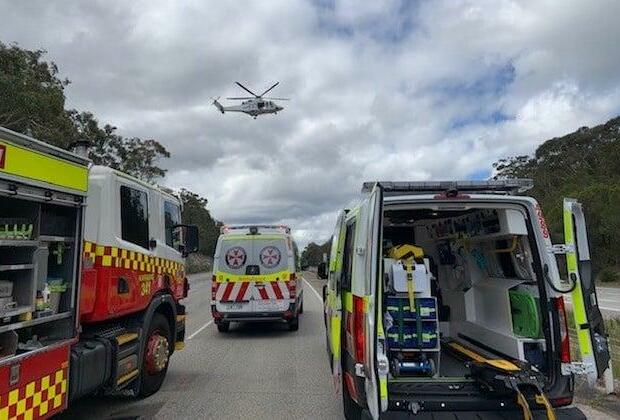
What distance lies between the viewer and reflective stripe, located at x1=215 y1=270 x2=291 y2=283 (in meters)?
12.9

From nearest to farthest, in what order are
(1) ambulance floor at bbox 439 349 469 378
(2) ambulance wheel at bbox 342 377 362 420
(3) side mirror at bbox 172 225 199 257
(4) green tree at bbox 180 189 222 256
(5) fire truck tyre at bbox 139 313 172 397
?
(2) ambulance wheel at bbox 342 377 362 420
(1) ambulance floor at bbox 439 349 469 378
(5) fire truck tyre at bbox 139 313 172 397
(3) side mirror at bbox 172 225 199 257
(4) green tree at bbox 180 189 222 256

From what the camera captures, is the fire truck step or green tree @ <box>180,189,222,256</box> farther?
green tree @ <box>180,189,222,256</box>

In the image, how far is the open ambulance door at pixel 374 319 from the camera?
3971 mm

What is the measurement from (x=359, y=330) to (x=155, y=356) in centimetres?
361

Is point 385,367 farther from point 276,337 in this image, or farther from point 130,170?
point 130,170

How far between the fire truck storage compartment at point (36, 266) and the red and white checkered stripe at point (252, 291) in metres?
8.05

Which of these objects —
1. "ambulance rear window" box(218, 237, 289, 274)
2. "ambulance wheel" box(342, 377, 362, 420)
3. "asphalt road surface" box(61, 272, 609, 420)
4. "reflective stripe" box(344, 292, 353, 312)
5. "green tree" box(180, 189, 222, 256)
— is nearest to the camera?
"reflective stripe" box(344, 292, 353, 312)

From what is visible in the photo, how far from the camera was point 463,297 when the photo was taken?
22.6ft

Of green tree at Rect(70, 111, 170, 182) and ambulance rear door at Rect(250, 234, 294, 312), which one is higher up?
green tree at Rect(70, 111, 170, 182)

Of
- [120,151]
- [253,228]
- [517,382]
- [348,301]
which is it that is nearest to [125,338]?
[348,301]

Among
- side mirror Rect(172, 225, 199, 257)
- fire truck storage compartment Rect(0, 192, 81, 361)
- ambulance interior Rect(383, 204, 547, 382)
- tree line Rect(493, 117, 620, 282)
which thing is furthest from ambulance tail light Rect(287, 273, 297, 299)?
tree line Rect(493, 117, 620, 282)

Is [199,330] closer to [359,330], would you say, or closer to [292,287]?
[292,287]

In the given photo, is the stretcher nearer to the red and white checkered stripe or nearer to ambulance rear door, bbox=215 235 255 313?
the red and white checkered stripe

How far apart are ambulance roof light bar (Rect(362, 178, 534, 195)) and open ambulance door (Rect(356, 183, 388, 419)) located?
1.85 ft
